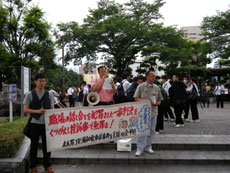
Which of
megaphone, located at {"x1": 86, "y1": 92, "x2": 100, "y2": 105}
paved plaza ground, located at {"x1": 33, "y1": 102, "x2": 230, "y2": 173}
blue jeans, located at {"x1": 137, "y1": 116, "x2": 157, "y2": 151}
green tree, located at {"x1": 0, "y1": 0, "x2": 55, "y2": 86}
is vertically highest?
green tree, located at {"x1": 0, "y1": 0, "x2": 55, "y2": 86}

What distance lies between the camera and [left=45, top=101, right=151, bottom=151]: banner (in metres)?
4.34

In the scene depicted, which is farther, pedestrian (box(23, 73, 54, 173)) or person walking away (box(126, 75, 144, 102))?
person walking away (box(126, 75, 144, 102))

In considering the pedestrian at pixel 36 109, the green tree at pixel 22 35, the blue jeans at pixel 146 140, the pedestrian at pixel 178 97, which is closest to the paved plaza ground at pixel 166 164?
the blue jeans at pixel 146 140

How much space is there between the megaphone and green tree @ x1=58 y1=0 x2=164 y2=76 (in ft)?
67.7

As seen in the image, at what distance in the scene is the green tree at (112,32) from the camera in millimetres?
26094

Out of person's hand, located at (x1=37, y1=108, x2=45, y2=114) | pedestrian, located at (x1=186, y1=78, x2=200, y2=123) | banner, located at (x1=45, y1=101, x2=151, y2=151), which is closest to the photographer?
person's hand, located at (x1=37, y1=108, x2=45, y2=114)

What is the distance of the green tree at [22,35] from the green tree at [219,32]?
16.7 meters

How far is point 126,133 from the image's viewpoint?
16.5 ft

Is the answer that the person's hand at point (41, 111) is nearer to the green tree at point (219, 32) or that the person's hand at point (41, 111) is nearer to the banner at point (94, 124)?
the banner at point (94, 124)

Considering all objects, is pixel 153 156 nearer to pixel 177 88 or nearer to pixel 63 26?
pixel 177 88

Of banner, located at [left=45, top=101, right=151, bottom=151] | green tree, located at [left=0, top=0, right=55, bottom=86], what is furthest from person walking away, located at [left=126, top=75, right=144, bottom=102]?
green tree, located at [left=0, top=0, right=55, bottom=86]

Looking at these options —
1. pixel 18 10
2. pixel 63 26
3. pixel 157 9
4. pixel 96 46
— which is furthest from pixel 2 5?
pixel 157 9

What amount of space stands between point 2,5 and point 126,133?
20.2 m

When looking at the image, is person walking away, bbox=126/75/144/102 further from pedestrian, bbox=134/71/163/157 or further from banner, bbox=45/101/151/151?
banner, bbox=45/101/151/151
